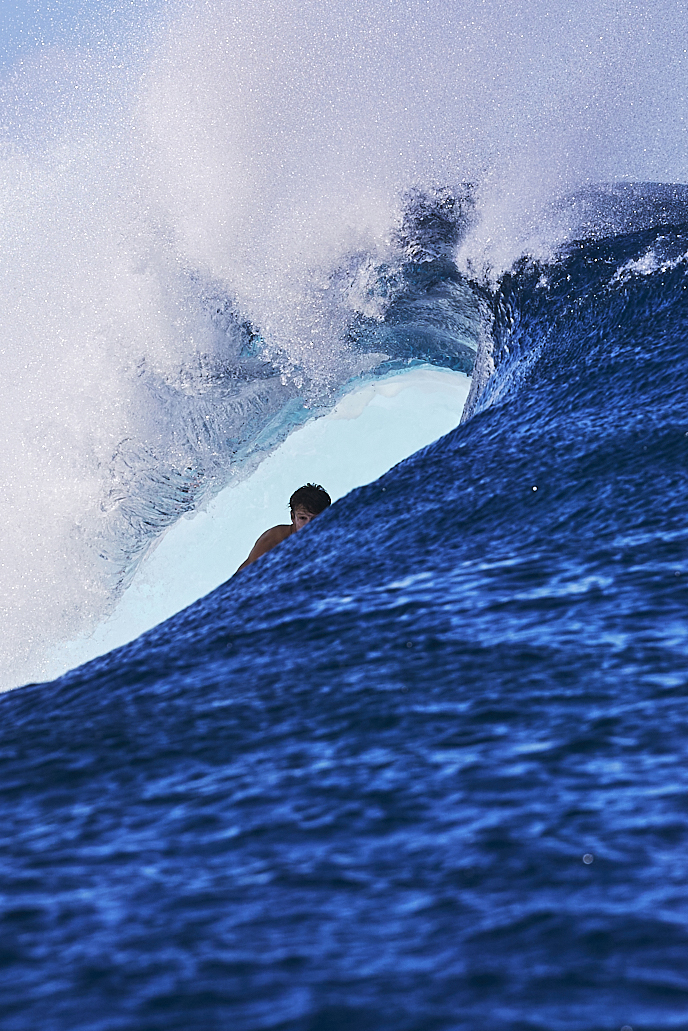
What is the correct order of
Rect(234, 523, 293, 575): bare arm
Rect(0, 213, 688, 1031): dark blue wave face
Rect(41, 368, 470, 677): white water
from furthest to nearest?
Rect(41, 368, 470, 677): white water
Rect(234, 523, 293, 575): bare arm
Rect(0, 213, 688, 1031): dark blue wave face

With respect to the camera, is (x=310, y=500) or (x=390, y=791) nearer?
(x=390, y=791)

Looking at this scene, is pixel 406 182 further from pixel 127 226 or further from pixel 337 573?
pixel 337 573

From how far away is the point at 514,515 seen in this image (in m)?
2.29

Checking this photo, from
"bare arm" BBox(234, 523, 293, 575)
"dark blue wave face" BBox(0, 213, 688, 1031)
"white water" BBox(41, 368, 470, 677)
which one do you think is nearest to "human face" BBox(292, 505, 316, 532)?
"bare arm" BBox(234, 523, 293, 575)

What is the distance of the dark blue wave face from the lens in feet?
2.79

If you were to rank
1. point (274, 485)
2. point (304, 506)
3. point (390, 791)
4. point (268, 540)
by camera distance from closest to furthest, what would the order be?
point (390, 791), point (304, 506), point (268, 540), point (274, 485)

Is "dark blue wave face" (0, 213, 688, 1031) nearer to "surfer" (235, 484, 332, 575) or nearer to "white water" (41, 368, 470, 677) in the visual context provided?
"surfer" (235, 484, 332, 575)

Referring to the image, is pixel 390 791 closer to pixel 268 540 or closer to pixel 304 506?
pixel 304 506

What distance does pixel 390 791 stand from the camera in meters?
1.19

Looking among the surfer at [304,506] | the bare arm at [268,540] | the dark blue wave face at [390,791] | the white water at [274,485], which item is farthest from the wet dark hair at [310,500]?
the white water at [274,485]

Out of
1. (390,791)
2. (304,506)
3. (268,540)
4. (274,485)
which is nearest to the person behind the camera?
(390,791)

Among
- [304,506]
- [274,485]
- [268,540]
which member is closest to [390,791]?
[304,506]

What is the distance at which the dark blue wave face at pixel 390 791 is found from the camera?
85cm

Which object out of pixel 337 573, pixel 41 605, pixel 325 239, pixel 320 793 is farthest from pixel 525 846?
pixel 41 605
